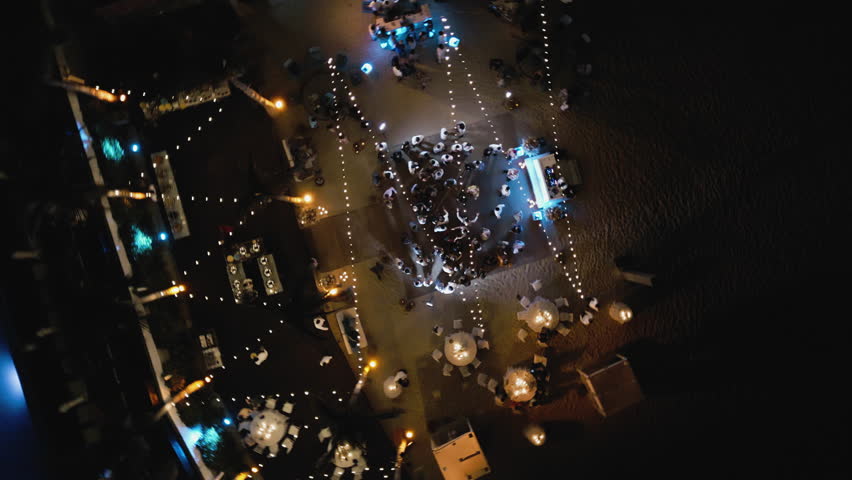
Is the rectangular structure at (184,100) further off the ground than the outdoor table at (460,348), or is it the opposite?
the rectangular structure at (184,100)

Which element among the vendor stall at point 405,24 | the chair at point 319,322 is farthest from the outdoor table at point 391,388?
the vendor stall at point 405,24

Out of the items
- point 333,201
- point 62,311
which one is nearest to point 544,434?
point 333,201

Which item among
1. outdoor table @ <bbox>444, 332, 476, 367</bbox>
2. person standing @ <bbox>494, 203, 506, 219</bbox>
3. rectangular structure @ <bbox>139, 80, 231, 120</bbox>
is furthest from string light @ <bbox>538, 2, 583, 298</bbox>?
rectangular structure @ <bbox>139, 80, 231, 120</bbox>

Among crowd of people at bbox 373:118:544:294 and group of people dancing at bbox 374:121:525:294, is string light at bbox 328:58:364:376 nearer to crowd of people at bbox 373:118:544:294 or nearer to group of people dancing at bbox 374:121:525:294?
crowd of people at bbox 373:118:544:294

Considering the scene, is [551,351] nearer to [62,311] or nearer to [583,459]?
[583,459]

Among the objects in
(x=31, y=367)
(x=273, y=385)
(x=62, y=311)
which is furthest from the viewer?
(x=273, y=385)

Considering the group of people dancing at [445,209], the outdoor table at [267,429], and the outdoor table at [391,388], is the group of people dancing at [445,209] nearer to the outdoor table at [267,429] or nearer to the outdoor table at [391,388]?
the outdoor table at [391,388]

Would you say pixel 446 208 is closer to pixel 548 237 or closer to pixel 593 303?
pixel 548 237
